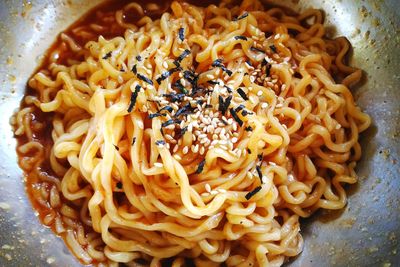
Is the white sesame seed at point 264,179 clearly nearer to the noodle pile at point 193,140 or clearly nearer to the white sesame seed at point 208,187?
the noodle pile at point 193,140

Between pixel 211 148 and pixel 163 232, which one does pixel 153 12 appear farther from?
pixel 163 232

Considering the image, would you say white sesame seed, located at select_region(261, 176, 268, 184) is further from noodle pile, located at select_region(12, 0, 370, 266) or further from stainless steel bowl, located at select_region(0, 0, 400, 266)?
stainless steel bowl, located at select_region(0, 0, 400, 266)

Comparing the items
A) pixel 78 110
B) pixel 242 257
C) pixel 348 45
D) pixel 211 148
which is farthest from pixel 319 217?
pixel 78 110

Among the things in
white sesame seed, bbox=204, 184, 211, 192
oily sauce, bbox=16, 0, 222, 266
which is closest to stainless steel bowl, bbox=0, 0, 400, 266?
oily sauce, bbox=16, 0, 222, 266

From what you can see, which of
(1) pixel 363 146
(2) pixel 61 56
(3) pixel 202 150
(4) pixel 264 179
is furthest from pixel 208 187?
(2) pixel 61 56

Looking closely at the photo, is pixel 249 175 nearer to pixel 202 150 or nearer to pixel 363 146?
pixel 202 150

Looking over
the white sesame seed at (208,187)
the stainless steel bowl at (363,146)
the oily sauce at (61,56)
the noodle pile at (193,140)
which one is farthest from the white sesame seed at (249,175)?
the oily sauce at (61,56)

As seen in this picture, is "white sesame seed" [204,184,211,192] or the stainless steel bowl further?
the stainless steel bowl
